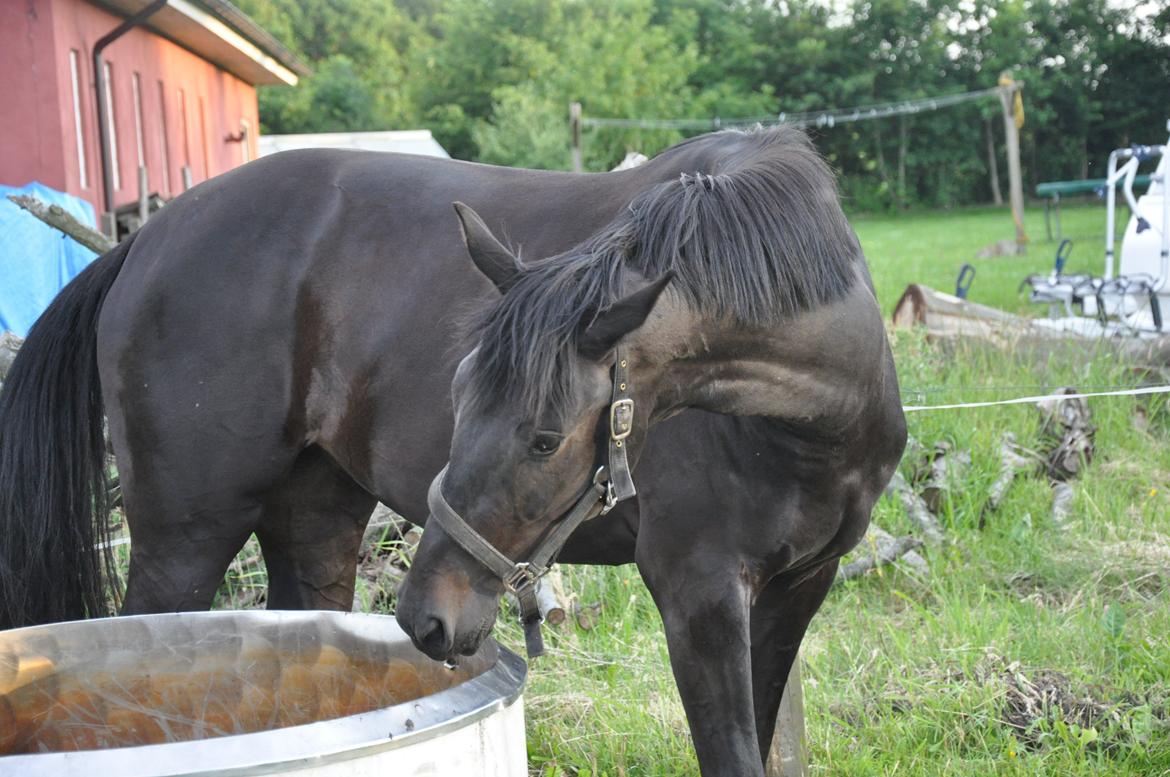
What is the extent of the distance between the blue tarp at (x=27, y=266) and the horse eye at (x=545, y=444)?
5.73 m

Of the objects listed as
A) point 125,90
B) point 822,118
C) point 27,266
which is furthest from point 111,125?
point 822,118

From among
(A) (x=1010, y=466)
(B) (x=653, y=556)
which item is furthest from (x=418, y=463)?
(A) (x=1010, y=466)

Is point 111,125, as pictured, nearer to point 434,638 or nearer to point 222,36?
point 222,36

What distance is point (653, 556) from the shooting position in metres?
2.38

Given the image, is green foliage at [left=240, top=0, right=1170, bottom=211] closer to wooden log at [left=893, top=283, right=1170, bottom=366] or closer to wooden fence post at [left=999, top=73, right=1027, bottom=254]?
wooden fence post at [left=999, top=73, right=1027, bottom=254]

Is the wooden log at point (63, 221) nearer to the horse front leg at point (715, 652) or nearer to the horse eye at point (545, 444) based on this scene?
the horse front leg at point (715, 652)

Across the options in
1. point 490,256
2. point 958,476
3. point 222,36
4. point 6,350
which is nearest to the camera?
point 490,256

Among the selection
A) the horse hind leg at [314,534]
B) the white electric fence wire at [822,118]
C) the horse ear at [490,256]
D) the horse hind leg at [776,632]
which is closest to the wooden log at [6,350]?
the horse hind leg at [314,534]

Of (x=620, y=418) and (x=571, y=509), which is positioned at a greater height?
(x=620, y=418)

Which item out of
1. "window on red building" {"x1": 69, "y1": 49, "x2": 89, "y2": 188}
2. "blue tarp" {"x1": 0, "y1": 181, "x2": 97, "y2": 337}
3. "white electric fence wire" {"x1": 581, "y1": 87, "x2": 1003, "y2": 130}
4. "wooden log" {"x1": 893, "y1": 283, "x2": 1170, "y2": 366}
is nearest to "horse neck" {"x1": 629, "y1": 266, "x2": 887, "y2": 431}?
"white electric fence wire" {"x1": 581, "y1": 87, "x2": 1003, "y2": 130}

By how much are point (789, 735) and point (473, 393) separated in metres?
1.68

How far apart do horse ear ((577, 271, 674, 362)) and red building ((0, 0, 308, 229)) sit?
10.2m

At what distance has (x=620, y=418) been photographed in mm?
1871

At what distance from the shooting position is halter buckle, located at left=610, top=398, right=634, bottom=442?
6.13 ft
